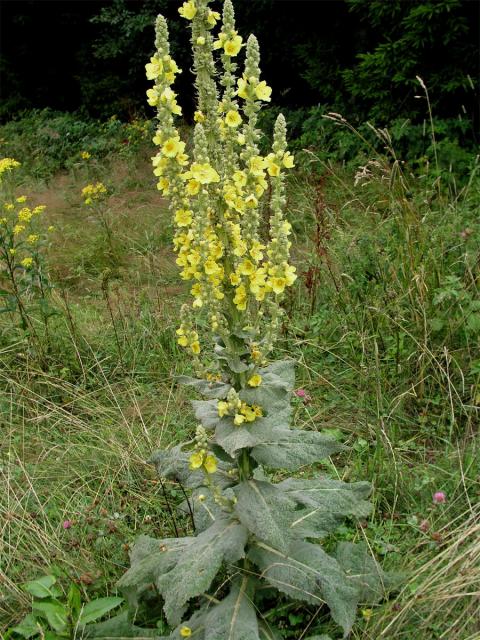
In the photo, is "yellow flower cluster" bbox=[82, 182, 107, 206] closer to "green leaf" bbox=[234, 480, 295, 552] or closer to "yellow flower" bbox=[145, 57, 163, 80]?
"yellow flower" bbox=[145, 57, 163, 80]

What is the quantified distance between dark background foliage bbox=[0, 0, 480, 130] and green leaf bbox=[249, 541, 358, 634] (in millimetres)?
3704

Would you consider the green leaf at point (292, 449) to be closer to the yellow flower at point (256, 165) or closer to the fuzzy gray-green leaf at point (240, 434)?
the fuzzy gray-green leaf at point (240, 434)

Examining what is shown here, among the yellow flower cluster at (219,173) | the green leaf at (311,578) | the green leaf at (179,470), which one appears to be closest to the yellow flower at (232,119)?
the yellow flower cluster at (219,173)

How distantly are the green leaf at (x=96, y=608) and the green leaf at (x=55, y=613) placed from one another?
0.06 metres

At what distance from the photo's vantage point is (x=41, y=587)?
2.28m

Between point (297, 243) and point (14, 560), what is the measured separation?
367 cm

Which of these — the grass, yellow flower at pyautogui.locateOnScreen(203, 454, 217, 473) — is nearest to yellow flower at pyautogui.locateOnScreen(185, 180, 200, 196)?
yellow flower at pyautogui.locateOnScreen(203, 454, 217, 473)

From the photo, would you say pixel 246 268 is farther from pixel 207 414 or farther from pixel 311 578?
pixel 311 578

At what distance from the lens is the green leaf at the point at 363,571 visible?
2291mm

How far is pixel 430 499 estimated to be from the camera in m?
2.74

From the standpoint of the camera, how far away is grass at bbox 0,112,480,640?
2443 mm

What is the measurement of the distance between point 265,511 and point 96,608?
2.45 ft

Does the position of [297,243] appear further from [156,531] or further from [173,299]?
[156,531]

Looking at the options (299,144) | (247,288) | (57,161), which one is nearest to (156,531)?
(247,288)
